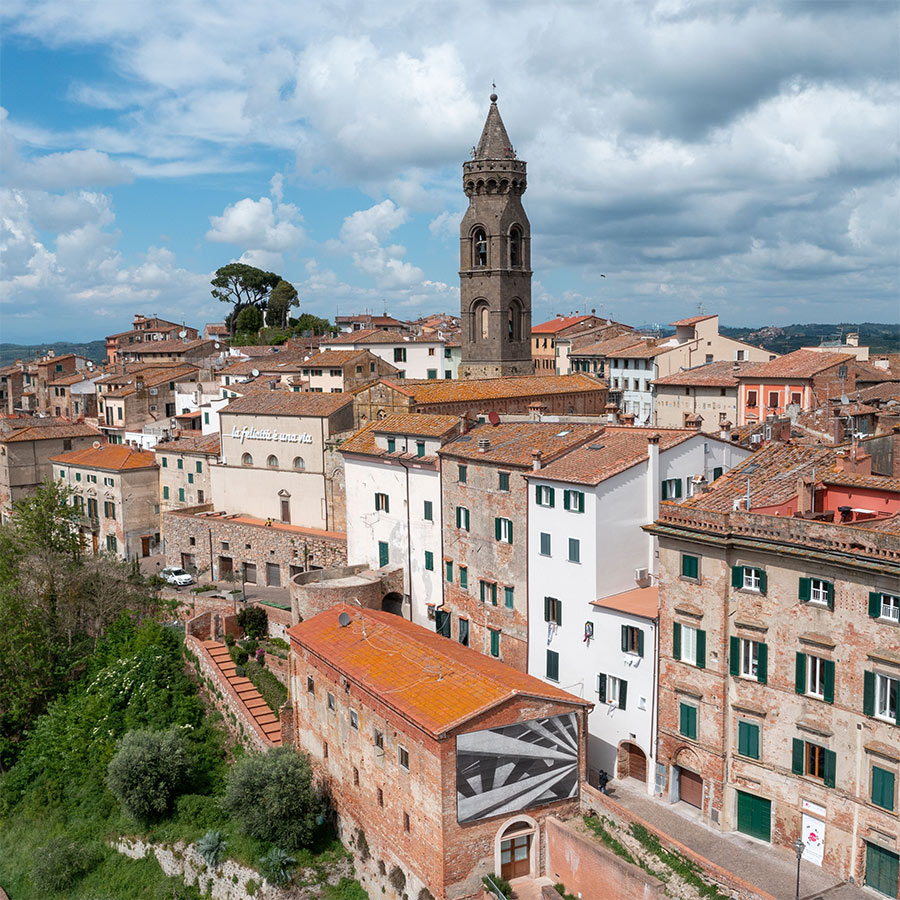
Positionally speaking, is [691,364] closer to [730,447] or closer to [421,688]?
[730,447]

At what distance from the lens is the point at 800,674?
2589 cm

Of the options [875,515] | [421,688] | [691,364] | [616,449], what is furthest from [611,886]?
[691,364]

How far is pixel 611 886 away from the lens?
25859mm

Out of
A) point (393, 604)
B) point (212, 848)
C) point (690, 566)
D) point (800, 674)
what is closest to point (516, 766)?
point (690, 566)

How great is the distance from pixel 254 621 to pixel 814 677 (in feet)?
92.4

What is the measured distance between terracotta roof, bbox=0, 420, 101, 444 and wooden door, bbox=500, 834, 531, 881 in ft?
181

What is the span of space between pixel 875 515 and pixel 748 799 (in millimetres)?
9095

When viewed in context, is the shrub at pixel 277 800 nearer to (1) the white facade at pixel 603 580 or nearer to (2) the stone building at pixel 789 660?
(1) the white facade at pixel 603 580

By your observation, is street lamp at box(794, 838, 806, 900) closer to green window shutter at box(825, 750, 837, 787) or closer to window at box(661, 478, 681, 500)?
green window shutter at box(825, 750, 837, 787)

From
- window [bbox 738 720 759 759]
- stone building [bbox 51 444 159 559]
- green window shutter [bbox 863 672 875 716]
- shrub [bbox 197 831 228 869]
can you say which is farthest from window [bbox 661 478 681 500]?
stone building [bbox 51 444 159 559]

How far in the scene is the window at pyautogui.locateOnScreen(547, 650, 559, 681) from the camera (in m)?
34.3

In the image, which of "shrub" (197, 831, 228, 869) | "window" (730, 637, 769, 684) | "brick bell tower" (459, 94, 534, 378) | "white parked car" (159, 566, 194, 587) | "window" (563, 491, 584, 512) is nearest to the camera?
"window" (730, 637, 769, 684)

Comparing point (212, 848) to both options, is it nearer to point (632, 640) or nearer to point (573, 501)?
point (632, 640)

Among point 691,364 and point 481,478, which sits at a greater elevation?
point 691,364
